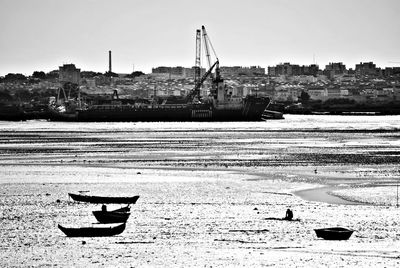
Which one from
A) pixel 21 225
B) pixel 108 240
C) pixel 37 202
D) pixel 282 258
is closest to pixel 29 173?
pixel 37 202

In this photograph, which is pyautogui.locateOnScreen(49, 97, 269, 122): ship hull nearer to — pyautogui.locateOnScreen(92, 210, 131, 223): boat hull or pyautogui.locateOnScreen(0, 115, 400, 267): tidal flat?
pyautogui.locateOnScreen(0, 115, 400, 267): tidal flat

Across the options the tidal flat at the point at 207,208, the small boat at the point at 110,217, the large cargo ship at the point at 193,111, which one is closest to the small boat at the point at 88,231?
the tidal flat at the point at 207,208

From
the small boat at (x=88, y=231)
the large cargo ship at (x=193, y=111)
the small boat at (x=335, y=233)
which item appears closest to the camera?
the small boat at (x=335, y=233)

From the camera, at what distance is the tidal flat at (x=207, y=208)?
22.2 metres

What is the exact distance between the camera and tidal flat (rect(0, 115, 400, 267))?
22.2 metres

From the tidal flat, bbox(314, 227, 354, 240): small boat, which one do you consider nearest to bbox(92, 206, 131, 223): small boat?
the tidal flat

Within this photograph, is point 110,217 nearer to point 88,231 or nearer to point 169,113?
point 88,231

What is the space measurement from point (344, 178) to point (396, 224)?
15.0 m

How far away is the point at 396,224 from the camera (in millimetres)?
26578

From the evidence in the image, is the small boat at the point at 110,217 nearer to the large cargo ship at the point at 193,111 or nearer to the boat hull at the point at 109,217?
the boat hull at the point at 109,217

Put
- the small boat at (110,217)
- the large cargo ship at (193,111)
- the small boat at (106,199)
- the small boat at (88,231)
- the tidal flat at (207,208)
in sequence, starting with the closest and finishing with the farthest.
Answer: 1. the tidal flat at (207,208)
2. the small boat at (88,231)
3. the small boat at (110,217)
4. the small boat at (106,199)
5. the large cargo ship at (193,111)

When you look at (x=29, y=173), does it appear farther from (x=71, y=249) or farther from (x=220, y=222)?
(x=71, y=249)

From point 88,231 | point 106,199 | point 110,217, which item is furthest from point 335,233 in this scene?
point 106,199

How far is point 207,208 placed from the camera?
1216 inches
